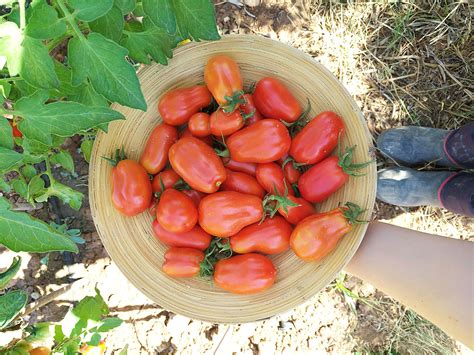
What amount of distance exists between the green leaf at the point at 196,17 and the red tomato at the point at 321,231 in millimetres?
827

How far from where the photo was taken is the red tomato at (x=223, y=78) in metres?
1.91

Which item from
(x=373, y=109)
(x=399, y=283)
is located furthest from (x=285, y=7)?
(x=399, y=283)

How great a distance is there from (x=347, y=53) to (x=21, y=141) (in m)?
1.83

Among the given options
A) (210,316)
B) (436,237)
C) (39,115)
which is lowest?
(210,316)

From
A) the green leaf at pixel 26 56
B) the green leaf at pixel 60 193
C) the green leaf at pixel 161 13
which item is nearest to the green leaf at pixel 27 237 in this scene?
the green leaf at pixel 26 56

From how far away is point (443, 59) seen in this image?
8.86ft

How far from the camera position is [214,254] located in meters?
2.16

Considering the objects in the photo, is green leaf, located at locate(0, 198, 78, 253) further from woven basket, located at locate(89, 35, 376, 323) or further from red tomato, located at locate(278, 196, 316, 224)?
red tomato, located at locate(278, 196, 316, 224)

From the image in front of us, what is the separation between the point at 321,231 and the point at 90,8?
116cm

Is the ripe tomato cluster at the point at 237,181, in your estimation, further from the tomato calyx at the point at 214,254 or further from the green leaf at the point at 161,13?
the green leaf at the point at 161,13

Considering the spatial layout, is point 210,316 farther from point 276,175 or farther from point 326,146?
point 326,146

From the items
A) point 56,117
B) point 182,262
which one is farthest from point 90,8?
point 182,262

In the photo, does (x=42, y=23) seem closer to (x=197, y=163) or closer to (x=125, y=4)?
(x=125, y=4)

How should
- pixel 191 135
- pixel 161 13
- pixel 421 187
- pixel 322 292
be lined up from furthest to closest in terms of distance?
pixel 322 292 < pixel 421 187 < pixel 191 135 < pixel 161 13
